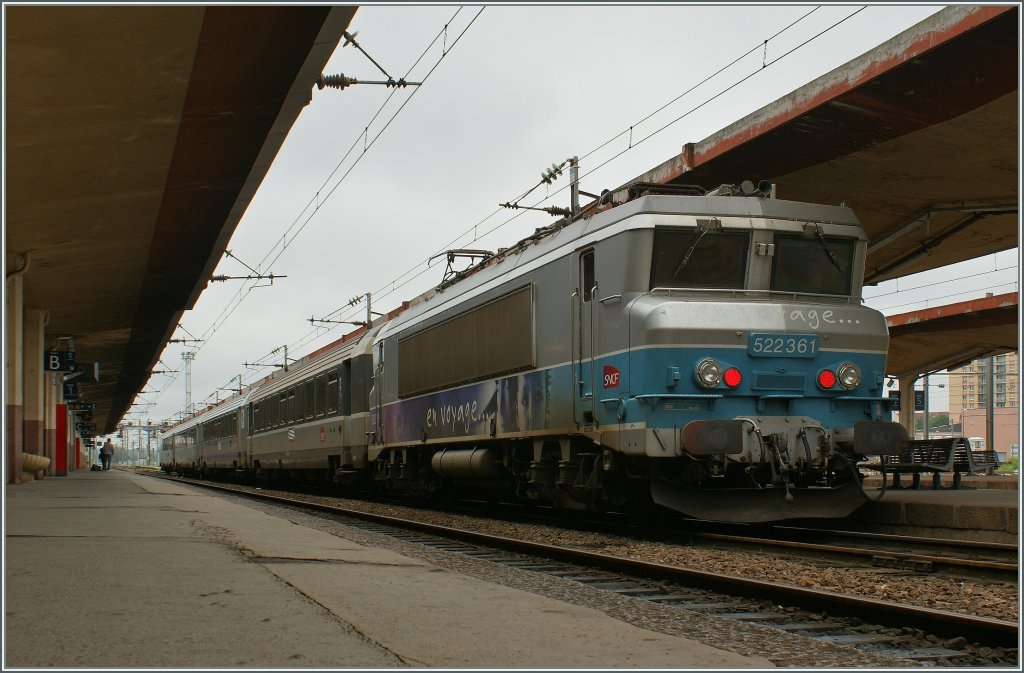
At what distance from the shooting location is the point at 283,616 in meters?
6.07

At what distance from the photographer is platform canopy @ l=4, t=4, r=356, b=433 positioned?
1012cm

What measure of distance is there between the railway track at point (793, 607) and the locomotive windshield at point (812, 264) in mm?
3879

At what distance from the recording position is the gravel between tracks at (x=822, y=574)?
7.27 meters

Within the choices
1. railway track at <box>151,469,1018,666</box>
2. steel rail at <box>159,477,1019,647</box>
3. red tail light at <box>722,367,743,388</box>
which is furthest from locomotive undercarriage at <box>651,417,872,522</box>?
railway track at <box>151,469,1018,666</box>

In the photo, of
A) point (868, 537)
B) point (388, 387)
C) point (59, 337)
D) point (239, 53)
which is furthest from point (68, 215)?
point (59, 337)

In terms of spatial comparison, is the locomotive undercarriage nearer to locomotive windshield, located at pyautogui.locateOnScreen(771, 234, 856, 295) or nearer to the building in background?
locomotive windshield, located at pyautogui.locateOnScreen(771, 234, 856, 295)

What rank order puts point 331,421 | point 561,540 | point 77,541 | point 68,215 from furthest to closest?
point 331,421 → point 68,215 → point 561,540 → point 77,541

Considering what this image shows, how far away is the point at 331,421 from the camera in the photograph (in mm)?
23125

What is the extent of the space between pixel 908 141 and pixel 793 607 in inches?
396

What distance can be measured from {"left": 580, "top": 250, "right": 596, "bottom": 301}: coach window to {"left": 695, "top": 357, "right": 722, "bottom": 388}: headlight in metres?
1.62

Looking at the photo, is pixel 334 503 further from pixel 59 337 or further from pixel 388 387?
pixel 59 337

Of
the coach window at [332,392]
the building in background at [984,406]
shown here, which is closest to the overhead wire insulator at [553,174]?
the coach window at [332,392]

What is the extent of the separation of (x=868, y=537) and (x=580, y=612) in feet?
18.5

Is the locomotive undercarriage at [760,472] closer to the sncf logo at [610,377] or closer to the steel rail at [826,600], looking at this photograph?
the sncf logo at [610,377]
